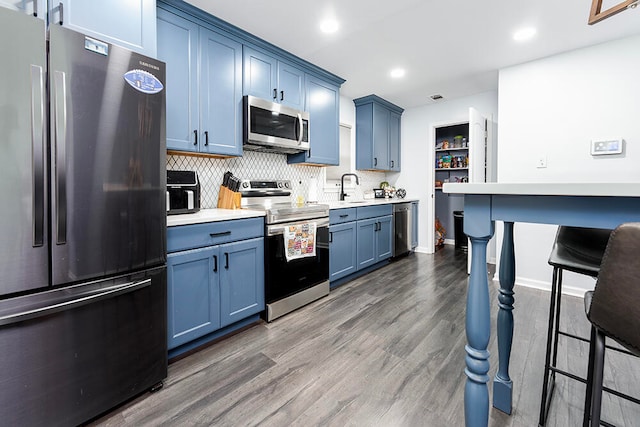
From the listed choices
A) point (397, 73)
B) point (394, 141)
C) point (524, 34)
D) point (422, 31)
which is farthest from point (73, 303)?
point (394, 141)

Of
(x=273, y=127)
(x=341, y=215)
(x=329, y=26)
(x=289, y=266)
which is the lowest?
(x=289, y=266)

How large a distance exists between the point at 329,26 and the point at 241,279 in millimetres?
2200

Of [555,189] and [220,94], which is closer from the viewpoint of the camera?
[555,189]

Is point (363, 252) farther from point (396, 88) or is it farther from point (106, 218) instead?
point (106, 218)

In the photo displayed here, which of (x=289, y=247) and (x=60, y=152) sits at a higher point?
(x=60, y=152)

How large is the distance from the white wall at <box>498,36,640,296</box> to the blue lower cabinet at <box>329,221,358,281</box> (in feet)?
6.08

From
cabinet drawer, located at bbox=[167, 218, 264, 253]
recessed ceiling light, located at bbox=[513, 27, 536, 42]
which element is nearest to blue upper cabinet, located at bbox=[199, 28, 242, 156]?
cabinet drawer, located at bbox=[167, 218, 264, 253]

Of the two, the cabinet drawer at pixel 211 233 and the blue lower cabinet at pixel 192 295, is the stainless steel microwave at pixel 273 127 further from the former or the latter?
the blue lower cabinet at pixel 192 295

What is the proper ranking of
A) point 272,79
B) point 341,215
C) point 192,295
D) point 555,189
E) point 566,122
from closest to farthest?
1. point 555,189
2. point 192,295
3. point 272,79
4. point 566,122
5. point 341,215

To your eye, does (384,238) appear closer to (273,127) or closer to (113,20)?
(273,127)

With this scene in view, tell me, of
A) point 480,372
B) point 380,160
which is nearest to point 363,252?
point 380,160

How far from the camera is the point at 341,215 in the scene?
3.19m

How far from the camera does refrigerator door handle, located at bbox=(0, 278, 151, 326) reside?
108cm

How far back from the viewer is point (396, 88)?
156 inches
